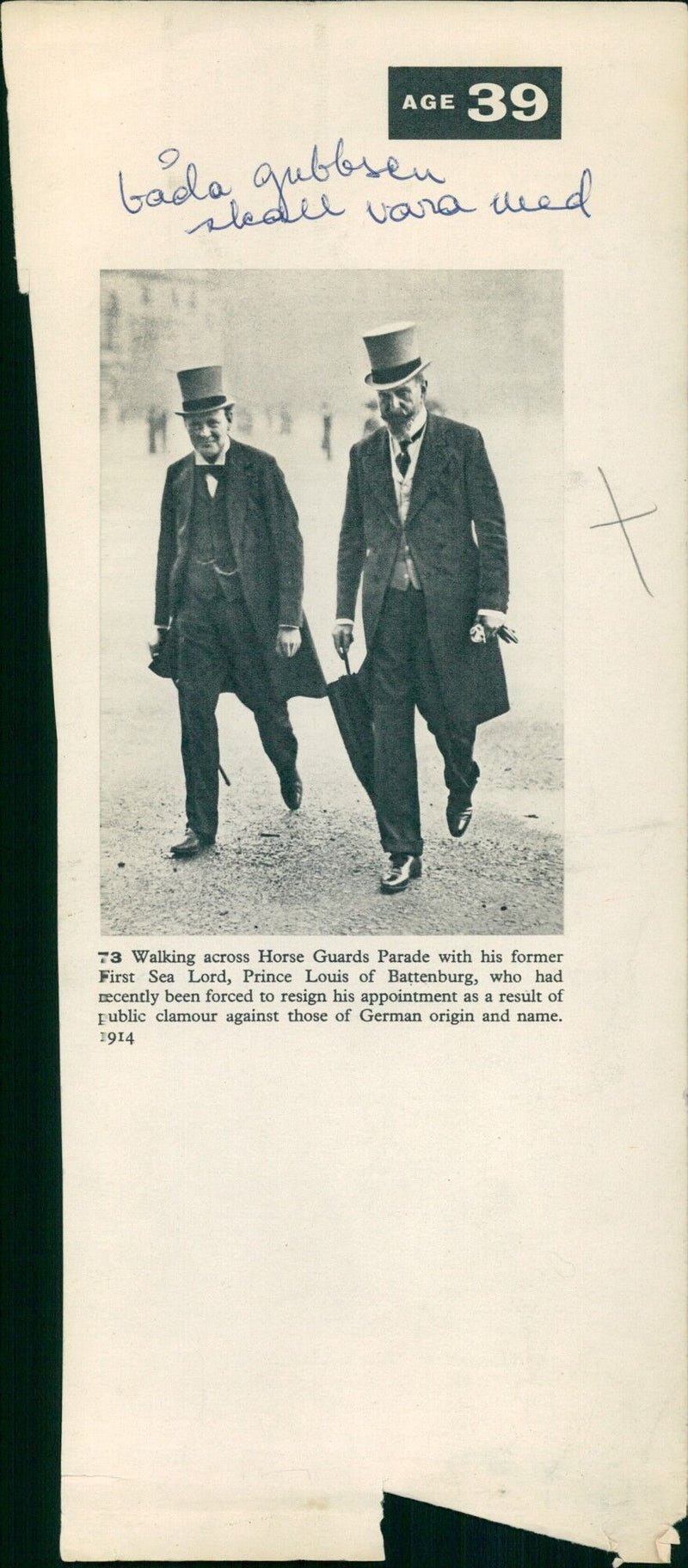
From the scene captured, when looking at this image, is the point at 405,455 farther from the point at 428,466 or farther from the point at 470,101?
the point at 470,101

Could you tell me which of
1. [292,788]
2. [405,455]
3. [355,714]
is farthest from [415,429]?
[292,788]

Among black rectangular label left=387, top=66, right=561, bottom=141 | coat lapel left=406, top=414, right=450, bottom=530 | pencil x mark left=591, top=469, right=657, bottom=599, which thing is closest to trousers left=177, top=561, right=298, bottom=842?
coat lapel left=406, top=414, right=450, bottom=530

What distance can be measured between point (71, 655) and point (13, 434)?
0.27 meters

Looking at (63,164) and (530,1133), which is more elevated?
(63,164)

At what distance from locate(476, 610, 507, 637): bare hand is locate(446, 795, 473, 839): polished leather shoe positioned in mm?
208

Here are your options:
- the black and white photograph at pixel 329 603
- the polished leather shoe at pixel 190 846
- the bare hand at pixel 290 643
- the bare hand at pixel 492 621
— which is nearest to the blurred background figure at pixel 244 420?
the black and white photograph at pixel 329 603

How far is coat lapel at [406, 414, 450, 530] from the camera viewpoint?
1.26 metres

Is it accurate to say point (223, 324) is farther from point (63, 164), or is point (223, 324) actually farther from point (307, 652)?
point (307, 652)

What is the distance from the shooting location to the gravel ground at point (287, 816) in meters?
1.24

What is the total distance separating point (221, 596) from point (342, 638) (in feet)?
0.51

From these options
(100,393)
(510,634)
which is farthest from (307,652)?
(100,393)

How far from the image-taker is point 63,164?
1237mm

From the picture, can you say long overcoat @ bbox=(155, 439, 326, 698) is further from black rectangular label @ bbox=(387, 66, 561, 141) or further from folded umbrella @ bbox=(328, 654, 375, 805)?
black rectangular label @ bbox=(387, 66, 561, 141)

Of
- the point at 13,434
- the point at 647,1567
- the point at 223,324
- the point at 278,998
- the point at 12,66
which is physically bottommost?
the point at 647,1567
